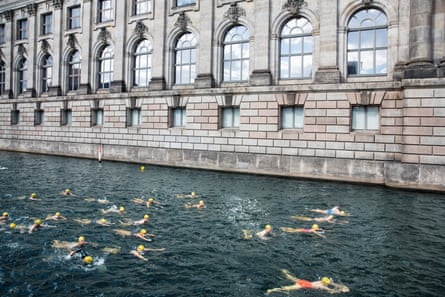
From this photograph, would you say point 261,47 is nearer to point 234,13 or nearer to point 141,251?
point 234,13

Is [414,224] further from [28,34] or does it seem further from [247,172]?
[28,34]

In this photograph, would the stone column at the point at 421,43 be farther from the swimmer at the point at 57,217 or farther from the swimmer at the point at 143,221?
the swimmer at the point at 57,217

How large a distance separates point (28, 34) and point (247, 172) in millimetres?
30082

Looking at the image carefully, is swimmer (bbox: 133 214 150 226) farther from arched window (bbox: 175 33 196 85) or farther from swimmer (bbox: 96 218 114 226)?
arched window (bbox: 175 33 196 85)

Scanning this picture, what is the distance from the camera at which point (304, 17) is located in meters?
22.8

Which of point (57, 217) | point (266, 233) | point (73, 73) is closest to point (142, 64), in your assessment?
point (73, 73)

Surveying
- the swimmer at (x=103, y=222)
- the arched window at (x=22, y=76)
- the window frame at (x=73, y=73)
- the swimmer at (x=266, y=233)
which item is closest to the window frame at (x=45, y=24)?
the arched window at (x=22, y=76)

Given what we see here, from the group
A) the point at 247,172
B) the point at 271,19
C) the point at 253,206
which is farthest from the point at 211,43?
the point at 253,206

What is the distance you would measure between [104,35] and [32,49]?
10.9 m

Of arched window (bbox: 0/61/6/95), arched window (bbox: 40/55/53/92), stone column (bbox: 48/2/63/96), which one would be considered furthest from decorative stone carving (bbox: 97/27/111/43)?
arched window (bbox: 0/61/6/95)

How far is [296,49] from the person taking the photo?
23203 mm

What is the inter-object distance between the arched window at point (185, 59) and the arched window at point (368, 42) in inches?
461

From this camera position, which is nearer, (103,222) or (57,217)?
(103,222)

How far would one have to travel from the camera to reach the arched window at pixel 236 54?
81.7 feet
